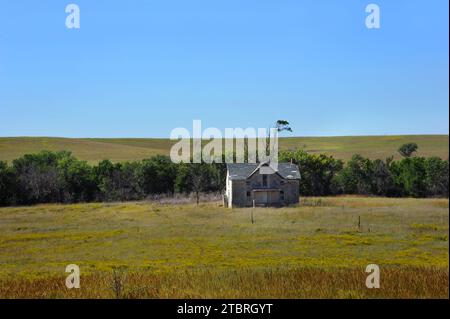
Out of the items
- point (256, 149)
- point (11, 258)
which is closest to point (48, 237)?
point (11, 258)

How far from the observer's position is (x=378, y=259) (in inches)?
1009

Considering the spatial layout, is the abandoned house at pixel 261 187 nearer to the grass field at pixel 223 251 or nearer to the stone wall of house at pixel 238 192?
the stone wall of house at pixel 238 192

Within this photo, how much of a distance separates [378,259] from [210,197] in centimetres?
5475

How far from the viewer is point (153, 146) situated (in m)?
185

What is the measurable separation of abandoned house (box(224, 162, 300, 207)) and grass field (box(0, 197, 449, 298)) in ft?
23.2

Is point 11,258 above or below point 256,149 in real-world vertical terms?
below

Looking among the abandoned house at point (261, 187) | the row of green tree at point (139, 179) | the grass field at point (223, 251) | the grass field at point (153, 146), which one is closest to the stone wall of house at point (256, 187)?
the abandoned house at point (261, 187)

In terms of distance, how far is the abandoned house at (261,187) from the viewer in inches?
2746

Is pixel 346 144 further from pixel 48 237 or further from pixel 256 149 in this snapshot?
pixel 48 237

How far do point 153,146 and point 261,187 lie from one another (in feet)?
389

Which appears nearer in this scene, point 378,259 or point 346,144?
point 378,259

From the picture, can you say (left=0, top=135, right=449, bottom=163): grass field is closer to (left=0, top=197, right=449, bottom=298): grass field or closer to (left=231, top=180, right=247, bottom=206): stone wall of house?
(left=231, top=180, right=247, bottom=206): stone wall of house

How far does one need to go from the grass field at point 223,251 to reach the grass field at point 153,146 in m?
85.4

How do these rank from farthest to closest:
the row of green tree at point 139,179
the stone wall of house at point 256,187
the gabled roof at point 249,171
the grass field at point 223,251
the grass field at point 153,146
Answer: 1. the grass field at point 153,146
2. the row of green tree at point 139,179
3. the gabled roof at point 249,171
4. the stone wall of house at point 256,187
5. the grass field at point 223,251
